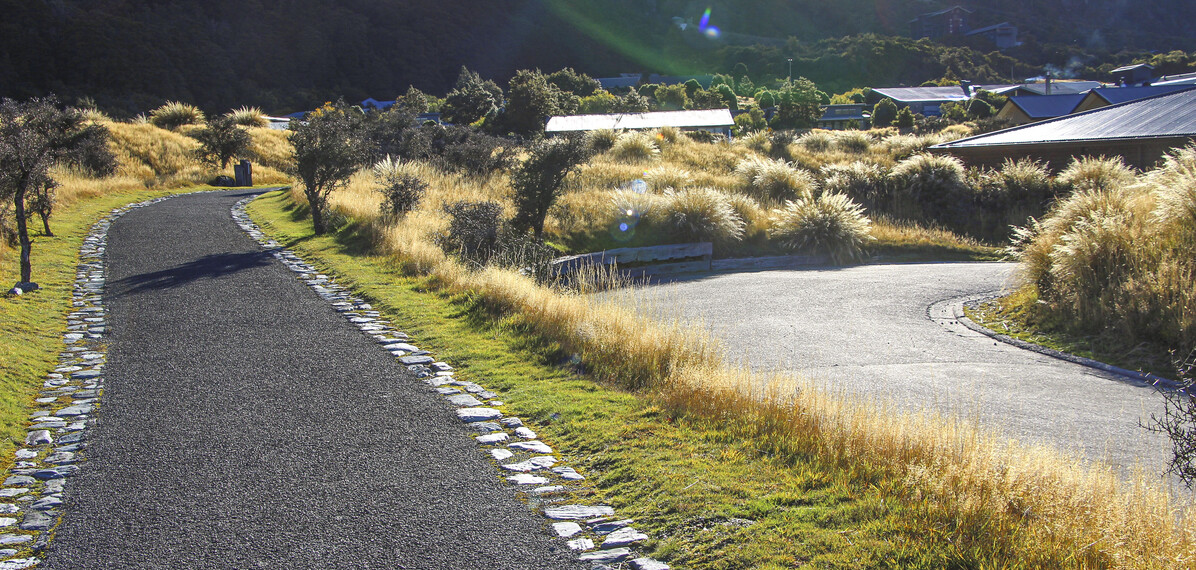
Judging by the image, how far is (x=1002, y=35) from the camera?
117m

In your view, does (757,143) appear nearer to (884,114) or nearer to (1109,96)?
(1109,96)

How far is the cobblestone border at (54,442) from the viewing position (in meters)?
3.87

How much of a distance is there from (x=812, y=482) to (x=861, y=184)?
65.6 ft

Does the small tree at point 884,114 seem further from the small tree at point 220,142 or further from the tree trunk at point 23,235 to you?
the tree trunk at point 23,235

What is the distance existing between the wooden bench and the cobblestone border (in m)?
7.65

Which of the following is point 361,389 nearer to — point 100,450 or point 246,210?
point 100,450

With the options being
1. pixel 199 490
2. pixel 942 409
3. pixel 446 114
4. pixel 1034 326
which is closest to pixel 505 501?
pixel 199 490

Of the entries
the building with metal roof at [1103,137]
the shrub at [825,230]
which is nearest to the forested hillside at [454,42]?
the shrub at [825,230]

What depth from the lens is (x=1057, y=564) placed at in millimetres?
3305

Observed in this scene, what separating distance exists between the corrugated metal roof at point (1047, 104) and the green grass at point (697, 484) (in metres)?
51.9

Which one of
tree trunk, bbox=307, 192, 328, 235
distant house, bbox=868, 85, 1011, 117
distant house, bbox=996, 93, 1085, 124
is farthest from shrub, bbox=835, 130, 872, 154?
distant house, bbox=868, 85, 1011, 117

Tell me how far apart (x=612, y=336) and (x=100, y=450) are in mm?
4008

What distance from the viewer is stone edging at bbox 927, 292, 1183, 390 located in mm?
8164

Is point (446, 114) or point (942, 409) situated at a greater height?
point (446, 114)
